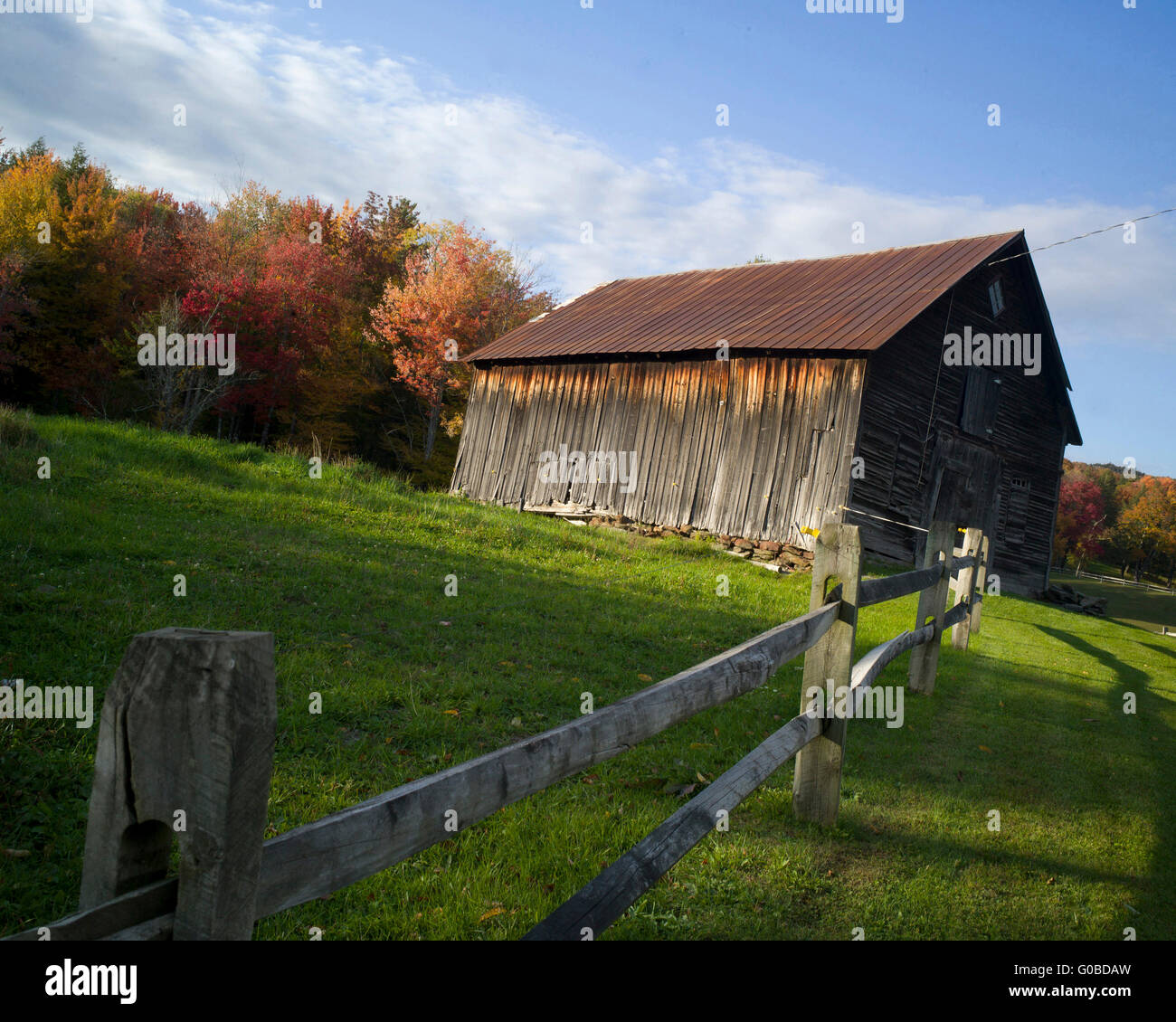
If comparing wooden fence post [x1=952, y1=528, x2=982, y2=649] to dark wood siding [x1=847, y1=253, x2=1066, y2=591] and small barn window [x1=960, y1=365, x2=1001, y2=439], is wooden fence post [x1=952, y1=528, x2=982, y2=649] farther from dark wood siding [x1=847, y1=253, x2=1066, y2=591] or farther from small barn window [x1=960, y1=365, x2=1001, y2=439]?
small barn window [x1=960, y1=365, x2=1001, y2=439]

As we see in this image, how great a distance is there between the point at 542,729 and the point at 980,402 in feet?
60.4

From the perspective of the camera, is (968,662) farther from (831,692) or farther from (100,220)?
(100,220)

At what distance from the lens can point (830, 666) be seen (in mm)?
4297

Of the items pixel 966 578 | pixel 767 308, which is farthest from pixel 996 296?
pixel 966 578

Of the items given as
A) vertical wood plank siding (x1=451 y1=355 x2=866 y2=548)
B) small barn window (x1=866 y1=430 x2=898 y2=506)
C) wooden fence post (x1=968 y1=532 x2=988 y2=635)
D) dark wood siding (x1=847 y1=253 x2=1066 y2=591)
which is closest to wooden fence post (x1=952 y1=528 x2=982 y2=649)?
wooden fence post (x1=968 y1=532 x2=988 y2=635)

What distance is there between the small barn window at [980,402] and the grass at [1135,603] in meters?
7.28

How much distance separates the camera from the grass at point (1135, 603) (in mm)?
26609

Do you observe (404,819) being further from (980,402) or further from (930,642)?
(980,402)
